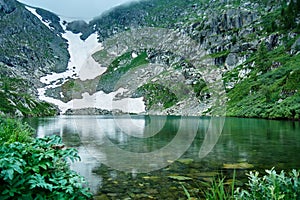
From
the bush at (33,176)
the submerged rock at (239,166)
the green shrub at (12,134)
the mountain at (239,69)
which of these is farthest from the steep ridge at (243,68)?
the bush at (33,176)

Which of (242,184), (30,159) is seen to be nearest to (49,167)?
(30,159)

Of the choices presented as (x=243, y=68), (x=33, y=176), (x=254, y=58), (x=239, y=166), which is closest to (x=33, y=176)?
(x=33, y=176)

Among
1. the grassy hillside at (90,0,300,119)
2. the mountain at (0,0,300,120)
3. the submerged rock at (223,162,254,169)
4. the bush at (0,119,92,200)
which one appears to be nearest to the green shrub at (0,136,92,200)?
the bush at (0,119,92,200)

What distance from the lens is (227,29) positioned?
175m

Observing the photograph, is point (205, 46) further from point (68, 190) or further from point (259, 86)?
point (68, 190)

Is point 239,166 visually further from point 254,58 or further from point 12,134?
point 254,58

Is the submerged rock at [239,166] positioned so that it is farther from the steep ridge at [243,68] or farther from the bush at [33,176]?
the steep ridge at [243,68]

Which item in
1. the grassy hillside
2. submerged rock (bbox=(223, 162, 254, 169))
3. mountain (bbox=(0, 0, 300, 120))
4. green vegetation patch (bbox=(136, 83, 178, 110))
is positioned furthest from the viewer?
green vegetation patch (bbox=(136, 83, 178, 110))

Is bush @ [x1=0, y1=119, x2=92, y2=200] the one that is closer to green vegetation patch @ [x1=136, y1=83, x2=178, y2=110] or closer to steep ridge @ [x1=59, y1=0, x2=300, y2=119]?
steep ridge @ [x1=59, y1=0, x2=300, y2=119]

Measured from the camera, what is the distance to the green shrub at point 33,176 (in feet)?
15.7

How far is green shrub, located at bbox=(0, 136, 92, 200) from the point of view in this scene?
4777 mm

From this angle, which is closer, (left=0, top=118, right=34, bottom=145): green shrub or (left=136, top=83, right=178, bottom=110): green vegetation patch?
(left=0, top=118, right=34, bottom=145): green shrub

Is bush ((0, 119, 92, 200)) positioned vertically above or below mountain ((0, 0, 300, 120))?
below

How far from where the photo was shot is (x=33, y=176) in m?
5.11
